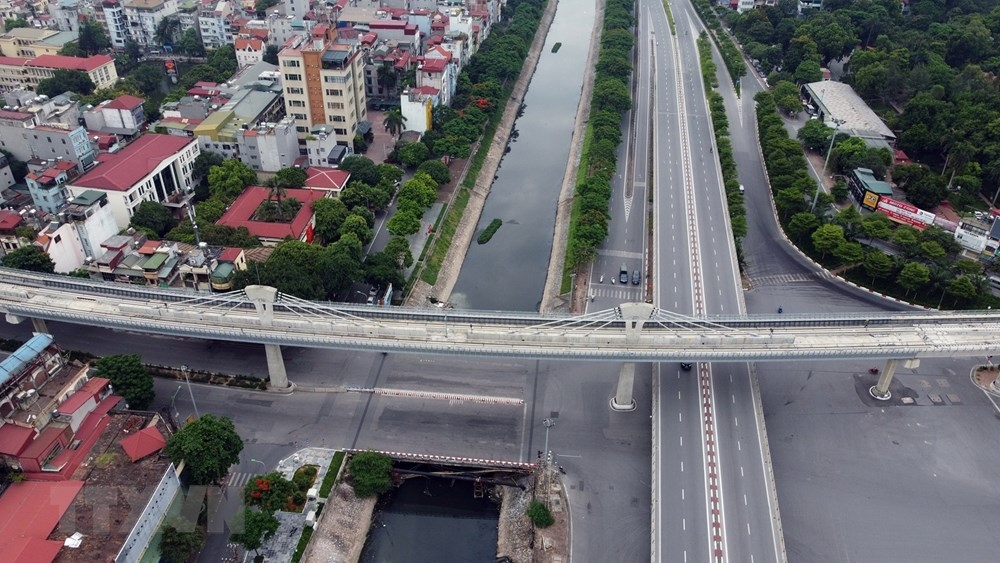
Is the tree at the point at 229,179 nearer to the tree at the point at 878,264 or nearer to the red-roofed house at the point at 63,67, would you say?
the red-roofed house at the point at 63,67

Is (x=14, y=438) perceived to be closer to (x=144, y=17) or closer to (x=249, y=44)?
(x=249, y=44)

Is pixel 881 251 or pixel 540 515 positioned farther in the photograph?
pixel 881 251

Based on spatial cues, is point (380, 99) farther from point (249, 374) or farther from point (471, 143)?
point (249, 374)

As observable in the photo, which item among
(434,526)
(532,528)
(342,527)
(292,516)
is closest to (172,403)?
(292,516)

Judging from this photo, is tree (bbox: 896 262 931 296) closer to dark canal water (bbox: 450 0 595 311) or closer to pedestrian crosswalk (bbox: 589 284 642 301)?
pedestrian crosswalk (bbox: 589 284 642 301)

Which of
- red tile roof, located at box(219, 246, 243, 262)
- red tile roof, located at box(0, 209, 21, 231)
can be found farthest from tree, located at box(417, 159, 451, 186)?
red tile roof, located at box(0, 209, 21, 231)

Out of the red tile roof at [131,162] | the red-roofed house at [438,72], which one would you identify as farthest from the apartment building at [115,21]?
the red-roofed house at [438,72]

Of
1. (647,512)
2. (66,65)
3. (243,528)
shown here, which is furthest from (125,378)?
(66,65)
